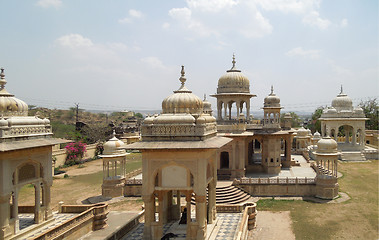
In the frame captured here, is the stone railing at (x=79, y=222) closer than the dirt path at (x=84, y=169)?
Yes

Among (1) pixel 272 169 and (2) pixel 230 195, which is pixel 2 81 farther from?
(1) pixel 272 169

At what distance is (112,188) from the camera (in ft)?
81.7

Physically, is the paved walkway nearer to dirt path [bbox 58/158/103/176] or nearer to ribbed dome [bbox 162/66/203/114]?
ribbed dome [bbox 162/66/203/114]

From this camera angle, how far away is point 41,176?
15.5 m

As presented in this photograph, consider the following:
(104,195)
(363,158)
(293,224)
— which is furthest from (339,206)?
(363,158)

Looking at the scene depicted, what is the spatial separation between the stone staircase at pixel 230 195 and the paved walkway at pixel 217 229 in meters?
5.17

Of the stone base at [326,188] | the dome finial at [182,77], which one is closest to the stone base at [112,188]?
the dome finial at [182,77]

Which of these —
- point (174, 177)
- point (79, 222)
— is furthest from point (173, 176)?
point (79, 222)

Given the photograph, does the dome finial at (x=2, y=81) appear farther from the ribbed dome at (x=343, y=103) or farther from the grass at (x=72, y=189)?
the ribbed dome at (x=343, y=103)

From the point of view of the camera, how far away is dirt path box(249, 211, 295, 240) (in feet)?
54.6

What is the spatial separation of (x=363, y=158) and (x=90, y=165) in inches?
1289

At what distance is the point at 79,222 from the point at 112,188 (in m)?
9.67

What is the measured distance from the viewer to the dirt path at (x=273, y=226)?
16.7m

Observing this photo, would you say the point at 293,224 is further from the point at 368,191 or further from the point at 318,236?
the point at 368,191
